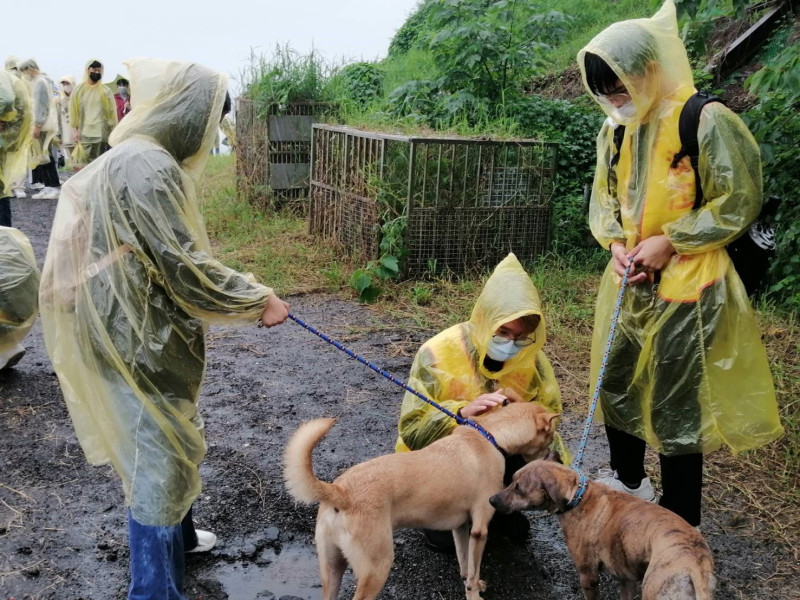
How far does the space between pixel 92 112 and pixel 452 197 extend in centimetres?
690

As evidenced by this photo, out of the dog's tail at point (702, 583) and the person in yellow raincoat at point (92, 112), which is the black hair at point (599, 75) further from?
the person in yellow raincoat at point (92, 112)

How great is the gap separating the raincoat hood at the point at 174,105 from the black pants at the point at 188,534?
1590mm

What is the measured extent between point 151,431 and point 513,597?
167 centimetres

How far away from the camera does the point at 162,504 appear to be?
2.52 metres

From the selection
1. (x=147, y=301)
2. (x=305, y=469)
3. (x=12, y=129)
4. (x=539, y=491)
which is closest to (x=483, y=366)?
(x=539, y=491)

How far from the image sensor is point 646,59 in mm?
2938

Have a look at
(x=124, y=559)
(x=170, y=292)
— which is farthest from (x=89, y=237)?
(x=124, y=559)

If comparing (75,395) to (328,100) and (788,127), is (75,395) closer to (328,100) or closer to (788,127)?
(788,127)

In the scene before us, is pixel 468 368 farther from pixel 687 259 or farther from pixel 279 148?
pixel 279 148

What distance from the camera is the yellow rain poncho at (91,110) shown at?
1119cm

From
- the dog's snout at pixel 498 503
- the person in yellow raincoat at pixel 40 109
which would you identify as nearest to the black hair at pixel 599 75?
the dog's snout at pixel 498 503

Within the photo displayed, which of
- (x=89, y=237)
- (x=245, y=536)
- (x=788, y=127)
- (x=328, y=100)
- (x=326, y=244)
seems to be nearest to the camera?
(x=89, y=237)

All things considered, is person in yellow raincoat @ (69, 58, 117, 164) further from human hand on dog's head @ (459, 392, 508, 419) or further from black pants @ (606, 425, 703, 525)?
black pants @ (606, 425, 703, 525)

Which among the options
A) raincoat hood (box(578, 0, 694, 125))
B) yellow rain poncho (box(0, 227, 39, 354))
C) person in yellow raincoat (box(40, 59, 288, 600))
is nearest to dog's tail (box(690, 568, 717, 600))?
person in yellow raincoat (box(40, 59, 288, 600))
